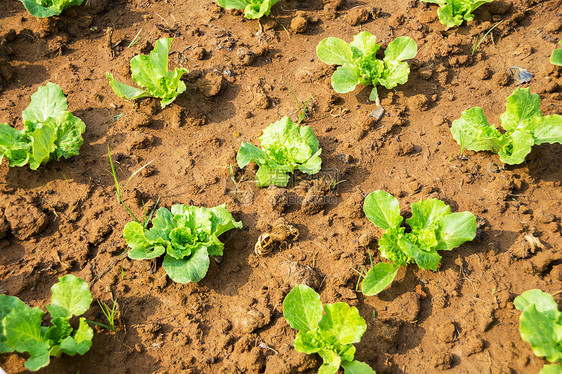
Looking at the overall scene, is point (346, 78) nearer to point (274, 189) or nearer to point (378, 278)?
point (274, 189)

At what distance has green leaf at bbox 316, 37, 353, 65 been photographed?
13.2ft

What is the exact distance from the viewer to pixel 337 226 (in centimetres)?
336

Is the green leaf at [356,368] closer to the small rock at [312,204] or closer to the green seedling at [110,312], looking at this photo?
the small rock at [312,204]

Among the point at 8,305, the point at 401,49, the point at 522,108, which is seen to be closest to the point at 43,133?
the point at 8,305

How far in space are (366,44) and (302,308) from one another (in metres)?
2.52

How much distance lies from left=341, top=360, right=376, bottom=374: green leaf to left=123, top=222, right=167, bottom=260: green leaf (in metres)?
1.41

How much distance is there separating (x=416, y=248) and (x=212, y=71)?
8.20ft

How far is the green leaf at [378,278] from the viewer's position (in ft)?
9.62

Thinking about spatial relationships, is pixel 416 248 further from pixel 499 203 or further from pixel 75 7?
pixel 75 7

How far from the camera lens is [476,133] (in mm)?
3514

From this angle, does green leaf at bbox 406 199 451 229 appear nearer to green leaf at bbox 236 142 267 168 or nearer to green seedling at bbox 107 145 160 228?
green leaf at bbox 236 142 267 168

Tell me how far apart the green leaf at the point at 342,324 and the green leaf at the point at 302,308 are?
0.19 ft

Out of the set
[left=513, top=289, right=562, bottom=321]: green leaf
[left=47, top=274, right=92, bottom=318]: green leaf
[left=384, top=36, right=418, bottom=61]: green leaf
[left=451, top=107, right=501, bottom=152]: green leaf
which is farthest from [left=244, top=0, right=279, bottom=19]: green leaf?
[left=513, top=289, right=562, bottom=321]: green leaf

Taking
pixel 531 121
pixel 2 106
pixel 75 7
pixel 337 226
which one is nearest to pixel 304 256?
pixel 337 226
